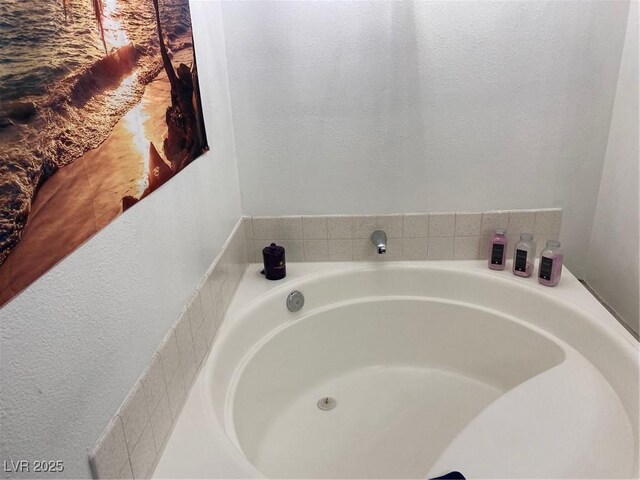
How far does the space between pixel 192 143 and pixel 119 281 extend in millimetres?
629

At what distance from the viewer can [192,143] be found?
57.2 inches

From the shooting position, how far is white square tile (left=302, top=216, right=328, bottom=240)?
2121 mm

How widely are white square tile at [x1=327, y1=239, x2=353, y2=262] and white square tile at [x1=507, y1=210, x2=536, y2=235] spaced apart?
745 mm

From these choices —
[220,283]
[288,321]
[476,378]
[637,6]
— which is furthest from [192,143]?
[637,6]

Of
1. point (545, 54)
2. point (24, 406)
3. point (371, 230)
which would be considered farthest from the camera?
point (371, 230)

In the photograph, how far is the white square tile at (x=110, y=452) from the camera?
2.84 ft

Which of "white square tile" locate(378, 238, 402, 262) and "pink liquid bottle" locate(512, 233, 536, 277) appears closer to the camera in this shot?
"pink liquid bottle" locate(512, 233, 536, 277)

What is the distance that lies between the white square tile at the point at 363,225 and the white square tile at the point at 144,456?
1.29 meters

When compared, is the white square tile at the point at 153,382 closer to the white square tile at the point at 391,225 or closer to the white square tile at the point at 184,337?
the white square tile at the point at 184,337

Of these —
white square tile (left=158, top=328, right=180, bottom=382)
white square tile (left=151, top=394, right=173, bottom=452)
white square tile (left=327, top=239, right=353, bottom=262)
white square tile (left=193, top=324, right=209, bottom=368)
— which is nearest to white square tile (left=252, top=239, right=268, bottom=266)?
white square tile (left=327, top=239, right=353, bottom=262)

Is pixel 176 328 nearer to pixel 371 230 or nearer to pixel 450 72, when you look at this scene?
pixel 371 230

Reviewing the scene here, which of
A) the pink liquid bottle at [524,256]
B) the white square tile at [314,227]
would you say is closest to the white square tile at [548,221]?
the pink liquid bottle at [524,256]

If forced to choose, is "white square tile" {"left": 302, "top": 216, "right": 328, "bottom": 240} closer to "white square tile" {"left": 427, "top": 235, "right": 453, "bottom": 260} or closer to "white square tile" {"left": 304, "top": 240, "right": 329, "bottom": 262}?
"white square tile" {"left": 304, "top": 240, "right": 329, "bottom": 262}

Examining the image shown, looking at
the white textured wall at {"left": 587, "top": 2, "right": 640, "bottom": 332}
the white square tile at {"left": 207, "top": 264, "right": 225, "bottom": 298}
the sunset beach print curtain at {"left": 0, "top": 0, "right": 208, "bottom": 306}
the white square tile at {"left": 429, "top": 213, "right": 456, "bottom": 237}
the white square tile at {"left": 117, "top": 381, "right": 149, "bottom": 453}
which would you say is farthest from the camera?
the white square tile at {"left": 429, "top": 213, "right": 456, "bottom": 237}
